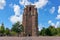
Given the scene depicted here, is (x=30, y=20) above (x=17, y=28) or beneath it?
above

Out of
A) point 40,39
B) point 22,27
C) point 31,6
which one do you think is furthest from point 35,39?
point 31,6

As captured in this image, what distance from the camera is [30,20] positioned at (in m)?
96.3

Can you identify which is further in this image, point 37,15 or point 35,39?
point 37,15

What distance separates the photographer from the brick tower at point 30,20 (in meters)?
94.3

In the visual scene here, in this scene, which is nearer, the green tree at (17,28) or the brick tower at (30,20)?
the green tree at (17,28)

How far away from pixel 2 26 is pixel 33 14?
15.2 meters

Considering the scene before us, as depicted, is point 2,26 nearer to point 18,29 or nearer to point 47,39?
point 18,29

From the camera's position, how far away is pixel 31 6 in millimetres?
99062

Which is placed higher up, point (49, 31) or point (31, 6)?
point (31, 6)

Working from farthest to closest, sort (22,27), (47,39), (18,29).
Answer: (22,27), (18,29), (47,39)

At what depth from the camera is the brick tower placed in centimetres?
9431

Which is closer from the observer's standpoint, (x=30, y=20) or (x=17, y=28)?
(x=17, y=28)

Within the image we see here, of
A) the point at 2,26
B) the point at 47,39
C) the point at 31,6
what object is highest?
the point at 31,6

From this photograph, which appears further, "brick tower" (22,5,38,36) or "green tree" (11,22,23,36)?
"brick tower" (22,5,38,36)
